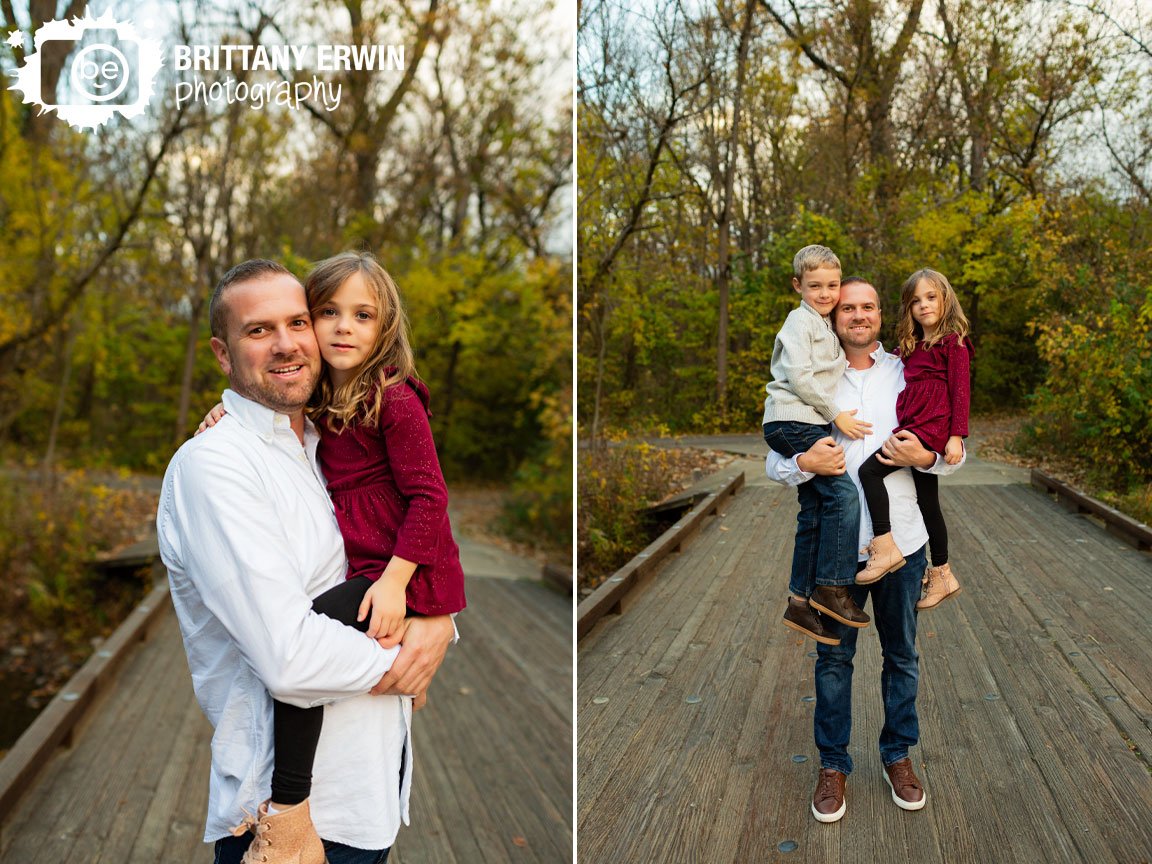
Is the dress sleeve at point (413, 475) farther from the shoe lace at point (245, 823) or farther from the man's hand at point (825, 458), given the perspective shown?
the man's hand at point (825, 458)

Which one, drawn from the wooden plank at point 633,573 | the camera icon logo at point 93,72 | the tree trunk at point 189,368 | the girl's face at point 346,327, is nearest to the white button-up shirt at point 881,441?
the wooden plank at point 633,573

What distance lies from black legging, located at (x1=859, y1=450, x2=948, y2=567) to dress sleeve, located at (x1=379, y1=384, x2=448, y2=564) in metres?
0.89

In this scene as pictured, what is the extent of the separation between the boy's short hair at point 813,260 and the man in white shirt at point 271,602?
1.04m

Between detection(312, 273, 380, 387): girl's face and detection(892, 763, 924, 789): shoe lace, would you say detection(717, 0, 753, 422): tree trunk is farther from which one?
detection(312, 273, 380, 387): girl's face

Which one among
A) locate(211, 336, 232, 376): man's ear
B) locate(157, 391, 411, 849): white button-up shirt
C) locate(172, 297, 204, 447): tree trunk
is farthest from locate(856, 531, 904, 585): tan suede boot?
locate(172, 297, 204, 447): tree trunk

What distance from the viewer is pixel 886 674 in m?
1.86

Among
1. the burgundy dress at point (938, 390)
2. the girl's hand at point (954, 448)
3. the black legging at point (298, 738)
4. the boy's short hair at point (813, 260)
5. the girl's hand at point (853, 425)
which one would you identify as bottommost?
the black legging at point (298, 738)

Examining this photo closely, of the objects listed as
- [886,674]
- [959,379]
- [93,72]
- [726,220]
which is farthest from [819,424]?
[93,72]

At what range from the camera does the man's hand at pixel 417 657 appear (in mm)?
1469

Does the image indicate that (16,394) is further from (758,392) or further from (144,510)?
(758,392)

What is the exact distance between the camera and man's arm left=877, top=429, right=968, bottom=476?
5.98ft

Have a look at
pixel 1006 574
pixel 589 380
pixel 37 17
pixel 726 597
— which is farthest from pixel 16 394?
pixel 1006 574

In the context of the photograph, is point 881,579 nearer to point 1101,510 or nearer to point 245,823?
point 1101,510

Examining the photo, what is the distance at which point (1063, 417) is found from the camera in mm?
1777
